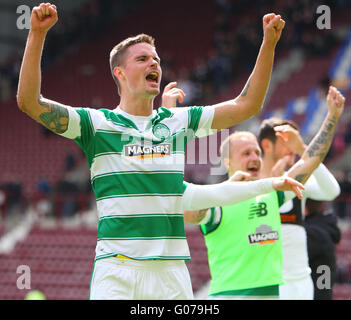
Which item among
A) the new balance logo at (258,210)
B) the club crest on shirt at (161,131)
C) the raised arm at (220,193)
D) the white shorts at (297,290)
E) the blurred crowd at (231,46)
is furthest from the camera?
the blurred crowd at (231,46)

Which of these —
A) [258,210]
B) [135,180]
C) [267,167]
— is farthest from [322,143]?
[135,180]

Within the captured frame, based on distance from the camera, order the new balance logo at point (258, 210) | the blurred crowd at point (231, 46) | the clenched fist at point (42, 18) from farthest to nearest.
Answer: the blurred crowd at point (231, 46) → the new balance logo at point (258, 210) → the clenched fist at point (42, 18)

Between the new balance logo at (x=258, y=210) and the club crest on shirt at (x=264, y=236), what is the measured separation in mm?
91

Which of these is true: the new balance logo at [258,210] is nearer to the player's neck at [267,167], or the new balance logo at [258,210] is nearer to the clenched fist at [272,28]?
the player's neck at [267,167]

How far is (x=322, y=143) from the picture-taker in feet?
13.9

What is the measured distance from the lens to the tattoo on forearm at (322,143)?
4234mm

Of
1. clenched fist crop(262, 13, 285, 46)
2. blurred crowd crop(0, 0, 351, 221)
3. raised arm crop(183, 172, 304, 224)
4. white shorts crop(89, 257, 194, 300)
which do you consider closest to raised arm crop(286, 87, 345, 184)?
raised arm crop(183, 172, 304, 224)

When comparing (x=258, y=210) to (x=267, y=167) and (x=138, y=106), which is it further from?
(x=138, y=106)

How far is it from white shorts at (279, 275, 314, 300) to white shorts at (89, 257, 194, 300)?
1733 mm

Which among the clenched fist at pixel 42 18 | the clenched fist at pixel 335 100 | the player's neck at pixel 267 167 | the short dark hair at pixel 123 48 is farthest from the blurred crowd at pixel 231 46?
the clenched fist at pixel 42 18

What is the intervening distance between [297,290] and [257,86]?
1961 millimetres

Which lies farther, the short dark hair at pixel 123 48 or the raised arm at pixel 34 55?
the short dark hair at pixel 123 48

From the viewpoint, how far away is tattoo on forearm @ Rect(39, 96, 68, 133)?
3.13 m

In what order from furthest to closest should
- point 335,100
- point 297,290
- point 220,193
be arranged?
point 297,290
point 335,100
point 220,193
